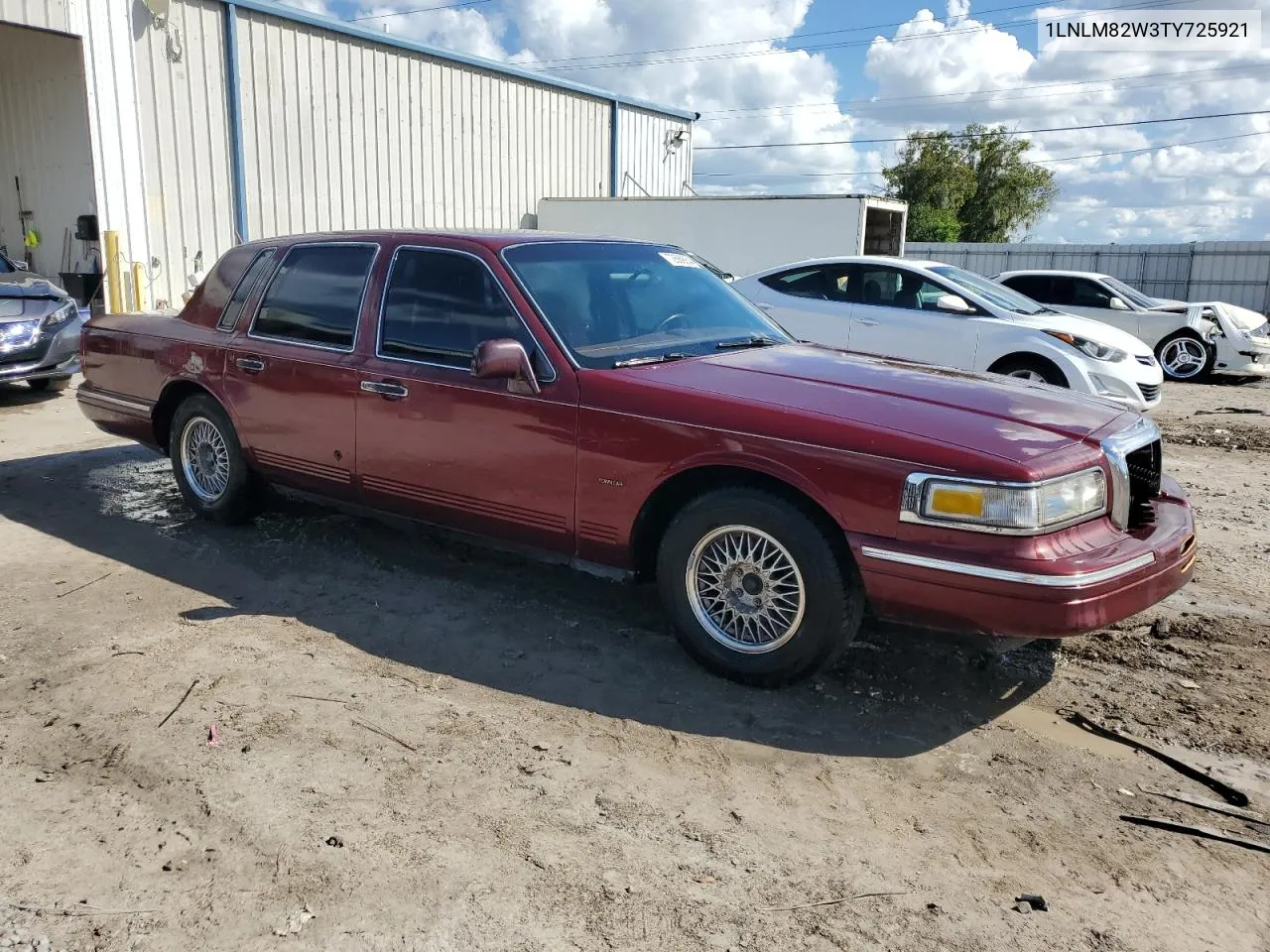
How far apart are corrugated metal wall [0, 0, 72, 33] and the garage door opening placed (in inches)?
17.4

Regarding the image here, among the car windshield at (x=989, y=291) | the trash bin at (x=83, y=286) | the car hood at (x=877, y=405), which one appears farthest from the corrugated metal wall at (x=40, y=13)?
the car hood at (x=877, y=405)

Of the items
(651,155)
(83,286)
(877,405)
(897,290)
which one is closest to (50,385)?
(83,286)

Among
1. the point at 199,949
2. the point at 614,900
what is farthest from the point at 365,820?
the point at 614,900

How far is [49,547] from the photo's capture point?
219 inches

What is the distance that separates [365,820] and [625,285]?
2711mm

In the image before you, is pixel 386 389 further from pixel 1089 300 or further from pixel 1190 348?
pixel 1190 348

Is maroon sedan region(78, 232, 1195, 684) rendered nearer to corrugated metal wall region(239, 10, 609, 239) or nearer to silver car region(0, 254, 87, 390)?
silver car region(0, 254, 87, 390)

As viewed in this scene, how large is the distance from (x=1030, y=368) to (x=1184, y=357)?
7158 millimetres

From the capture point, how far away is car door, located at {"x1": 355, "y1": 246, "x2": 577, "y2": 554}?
421 cm

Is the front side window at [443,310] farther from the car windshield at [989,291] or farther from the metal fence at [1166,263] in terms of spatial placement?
the metal fence at [1166,263]

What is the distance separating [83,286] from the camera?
13.8m

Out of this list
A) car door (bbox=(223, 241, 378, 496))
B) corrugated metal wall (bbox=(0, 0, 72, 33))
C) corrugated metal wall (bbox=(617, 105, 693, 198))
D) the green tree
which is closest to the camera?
car door (bbox=(223, 241, 378, 496))

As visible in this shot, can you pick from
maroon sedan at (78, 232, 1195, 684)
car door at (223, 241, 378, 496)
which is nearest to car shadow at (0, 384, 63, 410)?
maroon sedan at (78, 232, 1195, 684)

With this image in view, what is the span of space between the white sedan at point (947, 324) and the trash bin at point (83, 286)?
916cm
